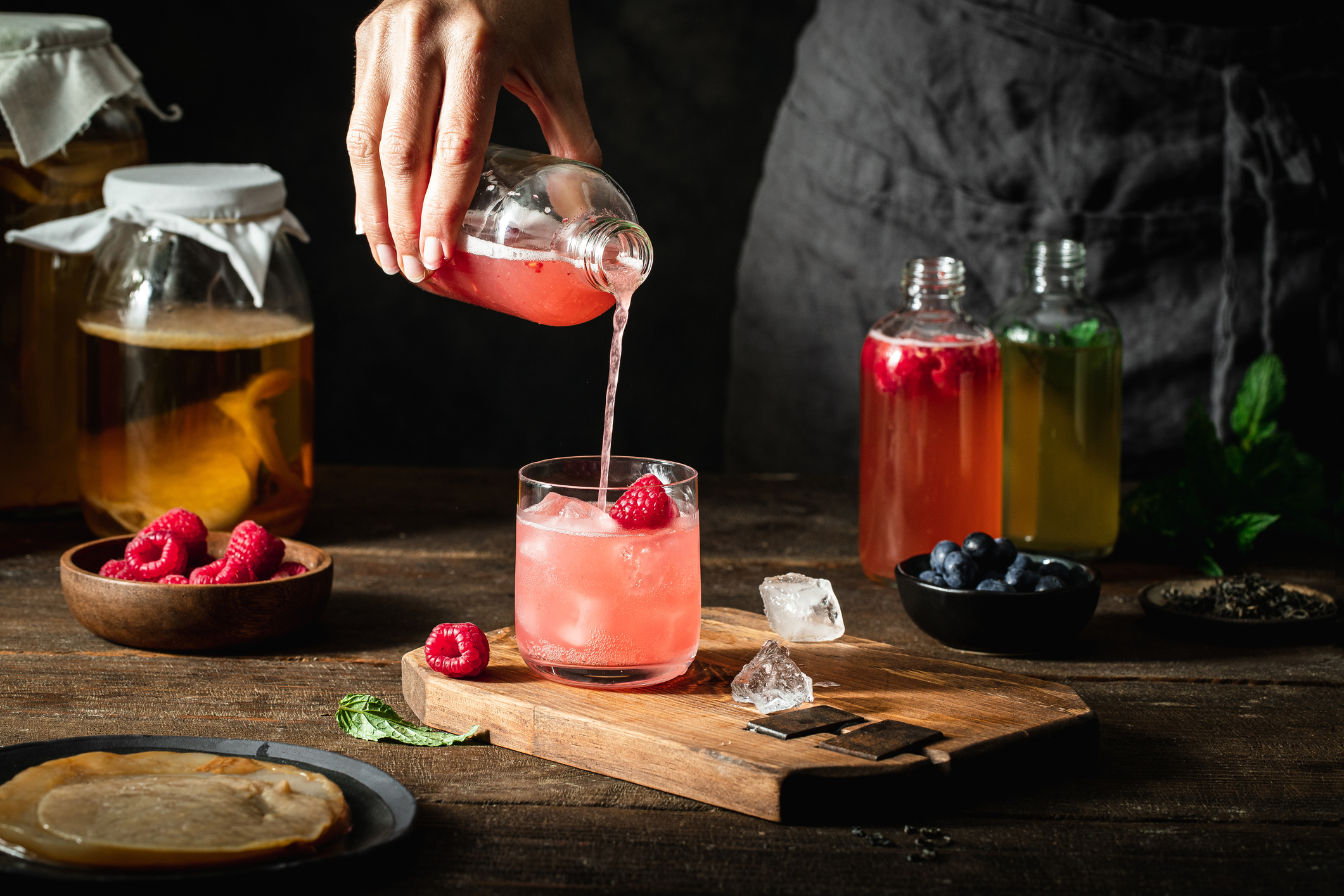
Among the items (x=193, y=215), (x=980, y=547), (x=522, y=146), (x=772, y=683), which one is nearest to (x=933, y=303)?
(x=980, y=547)

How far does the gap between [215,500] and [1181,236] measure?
1.86 meters

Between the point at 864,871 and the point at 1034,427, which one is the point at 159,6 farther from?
the point at 864,871

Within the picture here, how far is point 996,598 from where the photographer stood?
1668 millimetres

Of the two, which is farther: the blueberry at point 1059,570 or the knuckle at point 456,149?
the blueberry at point 1059,570

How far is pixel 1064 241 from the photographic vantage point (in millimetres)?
2055

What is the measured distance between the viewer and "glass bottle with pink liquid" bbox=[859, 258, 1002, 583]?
1973 millimetres

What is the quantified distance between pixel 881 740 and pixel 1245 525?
1061 mm

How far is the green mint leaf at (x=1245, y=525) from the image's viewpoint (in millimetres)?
2076

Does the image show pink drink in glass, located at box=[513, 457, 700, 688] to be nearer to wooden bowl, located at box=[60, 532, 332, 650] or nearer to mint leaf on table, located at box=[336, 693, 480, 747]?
mint leaf on table, located at box=[336, 693, 480, 747]

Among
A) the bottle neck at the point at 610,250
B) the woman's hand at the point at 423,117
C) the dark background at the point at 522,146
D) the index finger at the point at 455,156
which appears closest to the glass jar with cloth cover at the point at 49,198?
the woman's hand at the point at 423,117

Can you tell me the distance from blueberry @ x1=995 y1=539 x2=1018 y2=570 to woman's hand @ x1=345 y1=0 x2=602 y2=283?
774mm

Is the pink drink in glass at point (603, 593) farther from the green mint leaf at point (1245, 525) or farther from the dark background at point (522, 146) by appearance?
the dark background at point (522, 146)

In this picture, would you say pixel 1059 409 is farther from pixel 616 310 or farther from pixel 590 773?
pixel 590 773

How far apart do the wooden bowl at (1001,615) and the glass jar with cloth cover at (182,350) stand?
107 cm
